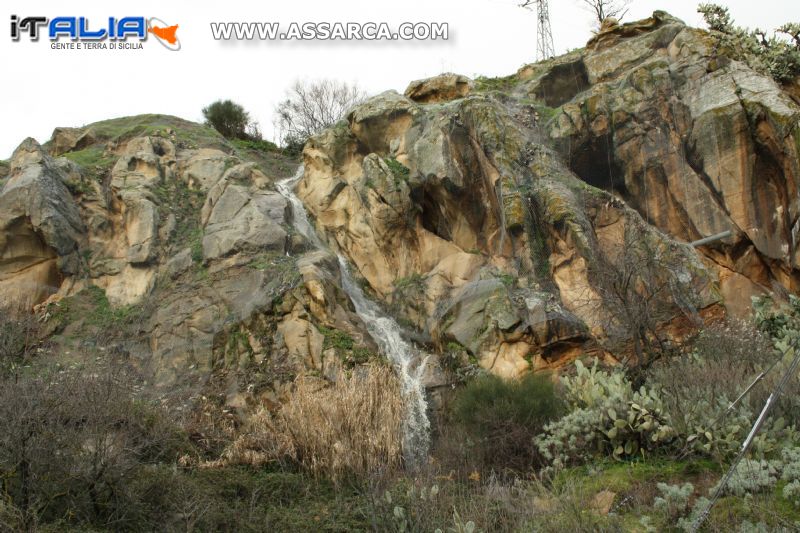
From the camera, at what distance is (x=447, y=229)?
64.2 ft

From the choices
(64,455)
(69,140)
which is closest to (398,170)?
(64,455)

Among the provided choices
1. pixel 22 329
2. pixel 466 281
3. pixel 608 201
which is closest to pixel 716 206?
pixel 608 201

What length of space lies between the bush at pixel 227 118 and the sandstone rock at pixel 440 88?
11.6 metres

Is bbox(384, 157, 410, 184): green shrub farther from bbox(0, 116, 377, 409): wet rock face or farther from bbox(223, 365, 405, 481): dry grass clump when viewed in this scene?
bbox(223, 365, 405, 481): dry grass clump

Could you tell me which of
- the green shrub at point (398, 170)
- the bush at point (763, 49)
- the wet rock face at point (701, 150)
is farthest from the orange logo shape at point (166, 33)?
the bush at point (763, 49)

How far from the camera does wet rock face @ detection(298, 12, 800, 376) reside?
15.6 metres

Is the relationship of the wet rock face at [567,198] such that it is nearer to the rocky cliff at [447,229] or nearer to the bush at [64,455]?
the rocky cliff at [447,229]

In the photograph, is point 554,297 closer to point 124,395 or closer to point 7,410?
point 124,395

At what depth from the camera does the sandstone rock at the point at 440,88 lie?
2462 centimetres

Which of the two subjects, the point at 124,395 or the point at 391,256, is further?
the point at 391,256

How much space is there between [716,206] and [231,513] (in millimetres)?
15231

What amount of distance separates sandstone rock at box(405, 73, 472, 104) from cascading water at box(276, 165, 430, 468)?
6.52 metres

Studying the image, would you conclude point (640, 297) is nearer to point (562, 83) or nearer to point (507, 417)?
point (507, 417)

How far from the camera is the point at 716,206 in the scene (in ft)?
58.0
